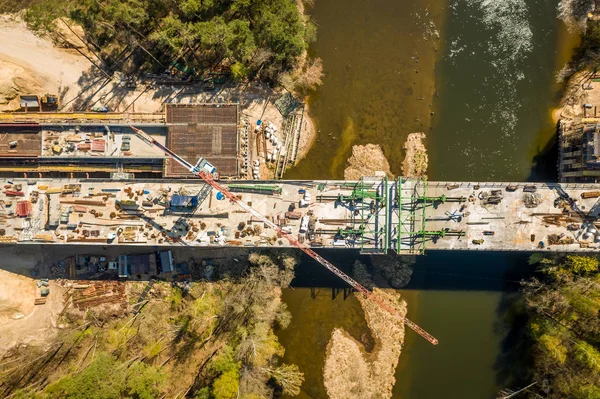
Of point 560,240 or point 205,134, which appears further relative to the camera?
point 205,134

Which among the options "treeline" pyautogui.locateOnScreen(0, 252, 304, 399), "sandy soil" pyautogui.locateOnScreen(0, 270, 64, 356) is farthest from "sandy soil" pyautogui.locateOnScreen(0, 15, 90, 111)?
"treeline" pyautogui.locateOnScreen(0, 252, 304, 399)

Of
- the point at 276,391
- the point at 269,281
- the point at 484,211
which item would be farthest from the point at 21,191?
the point at 484,211

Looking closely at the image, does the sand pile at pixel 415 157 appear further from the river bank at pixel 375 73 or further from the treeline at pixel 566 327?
the treeline at pixel 566 327

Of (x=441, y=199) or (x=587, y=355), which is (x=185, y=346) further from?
(x=587, y=355)

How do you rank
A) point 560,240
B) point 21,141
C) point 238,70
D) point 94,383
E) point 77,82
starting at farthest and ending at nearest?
1. point 77,82
2. point 21,141
3. point 238,70
4. point 560,240
5. point 94,383

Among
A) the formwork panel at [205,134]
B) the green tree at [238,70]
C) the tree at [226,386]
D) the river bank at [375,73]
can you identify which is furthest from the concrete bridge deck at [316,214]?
the tree at [226,386]

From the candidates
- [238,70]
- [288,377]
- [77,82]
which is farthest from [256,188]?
[77,82]

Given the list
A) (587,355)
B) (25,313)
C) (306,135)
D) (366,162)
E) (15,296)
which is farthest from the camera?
(306,135)

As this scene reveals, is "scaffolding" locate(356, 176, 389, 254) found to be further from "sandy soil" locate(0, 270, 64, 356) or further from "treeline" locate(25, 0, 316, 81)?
"sandy soil" locate(0, 270, 64, 356)
